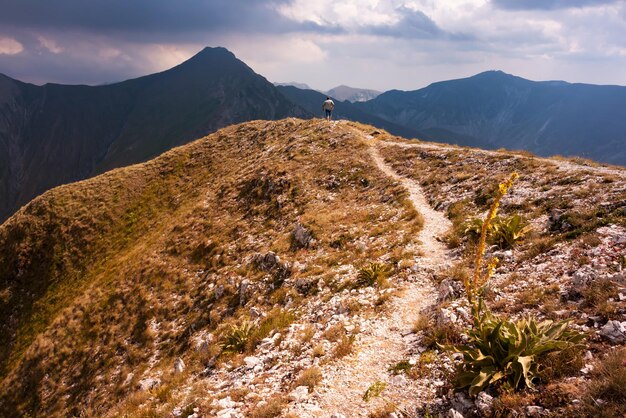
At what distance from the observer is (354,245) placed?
19.3 metres

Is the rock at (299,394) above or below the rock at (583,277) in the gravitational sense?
below

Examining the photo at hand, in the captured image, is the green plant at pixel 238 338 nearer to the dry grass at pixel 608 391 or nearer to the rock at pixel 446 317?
the rock at pixel 446 317

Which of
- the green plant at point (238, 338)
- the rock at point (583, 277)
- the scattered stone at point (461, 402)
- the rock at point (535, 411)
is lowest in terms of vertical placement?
the green plant at point (238, 338)

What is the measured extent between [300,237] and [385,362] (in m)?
13.9

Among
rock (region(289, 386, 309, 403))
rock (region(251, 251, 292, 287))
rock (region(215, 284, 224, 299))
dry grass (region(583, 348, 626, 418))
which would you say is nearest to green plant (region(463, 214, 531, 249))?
dry grass (region(583, 348, 626, 418))

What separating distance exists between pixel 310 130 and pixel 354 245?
3586 centimetres

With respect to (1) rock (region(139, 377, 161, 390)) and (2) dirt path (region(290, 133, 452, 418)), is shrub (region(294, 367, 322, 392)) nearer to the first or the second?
(2) dirt path (region(290, 133, 452, 418))

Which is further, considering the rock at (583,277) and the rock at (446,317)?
the rock at (446,317)

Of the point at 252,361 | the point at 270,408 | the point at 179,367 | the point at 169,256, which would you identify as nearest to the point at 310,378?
the point at 270,408

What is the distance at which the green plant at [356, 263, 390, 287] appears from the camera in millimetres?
14492

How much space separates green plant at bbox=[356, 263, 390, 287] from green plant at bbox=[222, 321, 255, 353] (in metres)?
5.07

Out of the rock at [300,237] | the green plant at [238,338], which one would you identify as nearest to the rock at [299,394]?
the green plant at [238,338]

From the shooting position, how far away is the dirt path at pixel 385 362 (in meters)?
8.17

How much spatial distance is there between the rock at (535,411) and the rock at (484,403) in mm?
658
